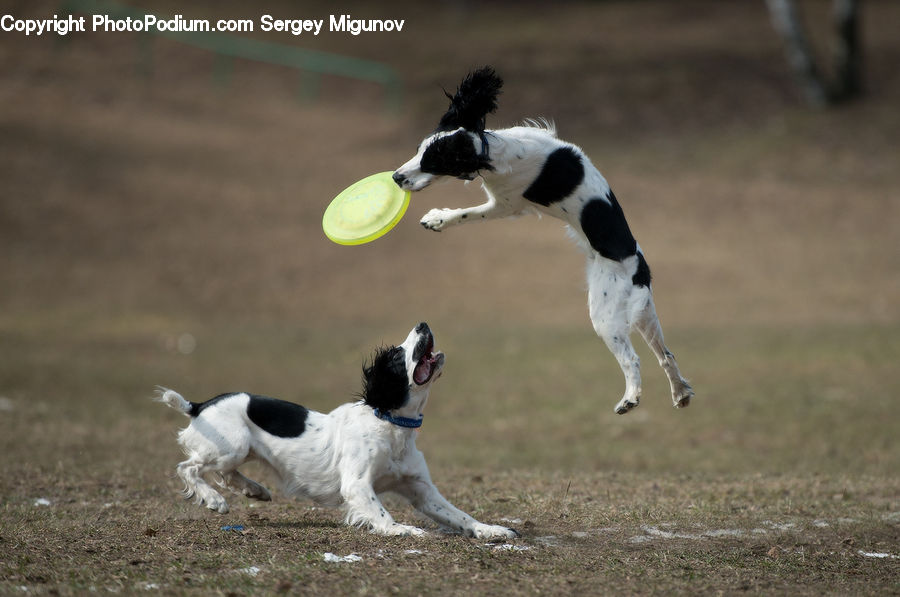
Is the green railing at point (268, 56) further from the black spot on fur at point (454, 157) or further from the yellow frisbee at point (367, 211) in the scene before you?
the black spot on fur at point (454, 157)

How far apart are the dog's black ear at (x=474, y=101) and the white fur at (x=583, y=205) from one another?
0.13 meters

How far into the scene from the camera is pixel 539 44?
35.4m

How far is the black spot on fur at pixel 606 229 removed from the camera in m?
6.49

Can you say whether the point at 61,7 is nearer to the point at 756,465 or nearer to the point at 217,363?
the point at 217,363

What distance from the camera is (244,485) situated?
711cm

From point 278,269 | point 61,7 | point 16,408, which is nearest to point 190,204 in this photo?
point 278,269

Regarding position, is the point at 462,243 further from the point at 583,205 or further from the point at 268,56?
the point at 583,205

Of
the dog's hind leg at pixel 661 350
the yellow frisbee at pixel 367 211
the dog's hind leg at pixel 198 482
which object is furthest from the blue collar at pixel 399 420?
the dog's hind leg at pixel 661 350

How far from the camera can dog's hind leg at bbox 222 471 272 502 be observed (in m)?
7.06

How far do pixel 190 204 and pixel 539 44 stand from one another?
15460 mm

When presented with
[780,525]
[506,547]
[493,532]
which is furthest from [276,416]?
[780,525]

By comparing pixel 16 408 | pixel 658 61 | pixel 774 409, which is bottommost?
pixel 16 408

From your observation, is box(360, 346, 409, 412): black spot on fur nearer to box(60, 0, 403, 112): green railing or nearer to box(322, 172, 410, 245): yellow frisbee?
box(322, 172, 410, 245): yellow frisbee

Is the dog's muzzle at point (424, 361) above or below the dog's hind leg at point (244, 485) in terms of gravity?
above
